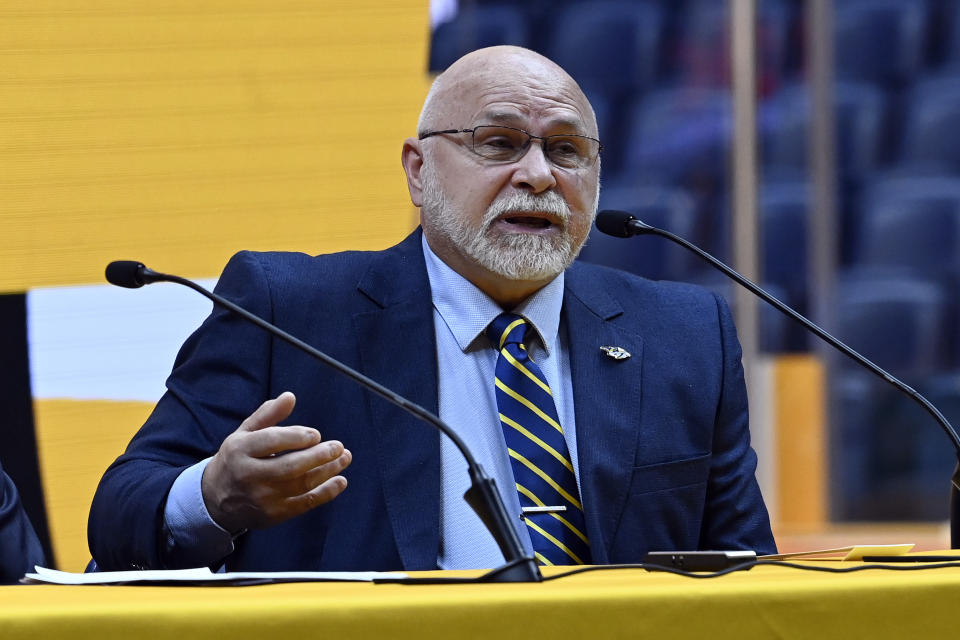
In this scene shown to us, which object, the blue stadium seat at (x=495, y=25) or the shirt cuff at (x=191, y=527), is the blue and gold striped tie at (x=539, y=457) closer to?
the shirt cuff at (x=191, y=527)

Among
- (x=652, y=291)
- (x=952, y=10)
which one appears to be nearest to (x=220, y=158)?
(x=652, y=291)

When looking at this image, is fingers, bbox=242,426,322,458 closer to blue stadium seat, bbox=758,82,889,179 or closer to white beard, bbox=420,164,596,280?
white beard, bbox=420,164,596,280

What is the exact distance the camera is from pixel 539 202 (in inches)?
66.8

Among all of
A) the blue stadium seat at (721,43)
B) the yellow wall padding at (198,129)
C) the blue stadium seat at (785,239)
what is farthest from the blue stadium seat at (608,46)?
the yellow wall padding at (198,129)

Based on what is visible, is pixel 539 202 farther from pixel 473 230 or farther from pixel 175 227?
pixel 175 227

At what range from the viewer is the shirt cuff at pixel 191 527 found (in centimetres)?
135

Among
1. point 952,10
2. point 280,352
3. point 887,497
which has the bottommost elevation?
point 887,497

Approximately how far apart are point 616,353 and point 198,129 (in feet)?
2.78

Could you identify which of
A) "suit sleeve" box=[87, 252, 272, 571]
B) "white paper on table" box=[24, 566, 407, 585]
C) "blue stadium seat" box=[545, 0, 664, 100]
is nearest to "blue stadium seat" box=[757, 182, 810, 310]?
"blue stadium seat" box=[545, 0, 664, 100]

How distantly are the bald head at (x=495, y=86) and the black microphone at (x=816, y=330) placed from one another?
28 cm

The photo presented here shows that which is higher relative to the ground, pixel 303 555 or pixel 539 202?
pixel 539 202

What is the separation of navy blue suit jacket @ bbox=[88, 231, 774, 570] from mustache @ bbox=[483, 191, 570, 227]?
0.13 m

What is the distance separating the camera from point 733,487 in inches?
69.0

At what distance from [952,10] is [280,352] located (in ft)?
16.5
